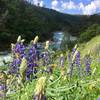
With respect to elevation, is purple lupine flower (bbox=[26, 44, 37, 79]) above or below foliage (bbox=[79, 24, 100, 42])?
above

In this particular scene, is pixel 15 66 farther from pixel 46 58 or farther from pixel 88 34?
pixel 88 34

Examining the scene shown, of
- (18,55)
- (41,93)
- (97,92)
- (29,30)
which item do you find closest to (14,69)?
(18,55)

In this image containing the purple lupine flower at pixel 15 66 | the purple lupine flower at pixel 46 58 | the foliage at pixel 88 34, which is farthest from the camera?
the foliage at pixel 88 34

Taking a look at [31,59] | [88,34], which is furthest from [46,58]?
[88,34]

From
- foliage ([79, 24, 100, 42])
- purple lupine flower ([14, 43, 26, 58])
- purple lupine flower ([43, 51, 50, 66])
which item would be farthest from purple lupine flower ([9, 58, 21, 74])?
foliage ([79, 24, 100, 42])

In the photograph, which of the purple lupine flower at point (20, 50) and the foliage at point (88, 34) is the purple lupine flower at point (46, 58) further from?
the foliage at point (88, 34)

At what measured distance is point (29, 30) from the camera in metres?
58.0

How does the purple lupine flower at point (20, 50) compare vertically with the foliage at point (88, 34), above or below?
above

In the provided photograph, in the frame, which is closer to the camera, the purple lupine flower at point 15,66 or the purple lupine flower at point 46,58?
the purple lupine flower at point 15,66

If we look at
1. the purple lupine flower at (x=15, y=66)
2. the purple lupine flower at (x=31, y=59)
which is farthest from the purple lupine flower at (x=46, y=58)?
the purple lupine flower at (x=15, y=66)

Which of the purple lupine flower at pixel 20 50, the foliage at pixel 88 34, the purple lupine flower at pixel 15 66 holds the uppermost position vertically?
the purple lupine flower at pixel 20 50

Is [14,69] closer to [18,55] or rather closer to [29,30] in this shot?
[18,55]

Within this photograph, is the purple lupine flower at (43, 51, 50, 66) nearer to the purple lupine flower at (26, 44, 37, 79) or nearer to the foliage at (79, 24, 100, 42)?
the purple lupine flower at (26, 44, 37, 79)

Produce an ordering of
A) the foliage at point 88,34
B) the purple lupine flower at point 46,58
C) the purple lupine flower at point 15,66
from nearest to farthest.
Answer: the purple lupine flower at point 15,66 → the purple lupine flower at point 46,58 → the foliage at point 88,34
